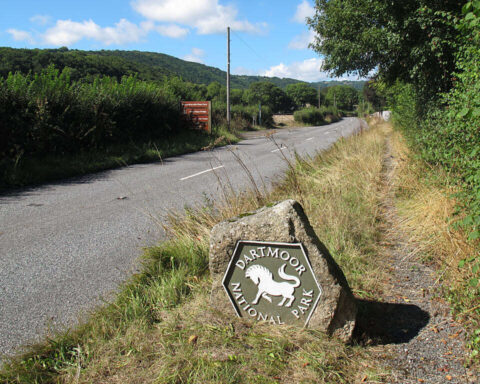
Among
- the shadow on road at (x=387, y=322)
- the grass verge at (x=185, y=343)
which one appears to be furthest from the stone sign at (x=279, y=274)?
the shadow on road at (x=387, y=322)

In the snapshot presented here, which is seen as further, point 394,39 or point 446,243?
point 394,39

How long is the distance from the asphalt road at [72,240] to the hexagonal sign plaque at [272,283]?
1.26 meters

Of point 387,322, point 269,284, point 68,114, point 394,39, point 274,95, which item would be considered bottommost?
point 387,322

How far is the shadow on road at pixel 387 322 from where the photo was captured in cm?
266

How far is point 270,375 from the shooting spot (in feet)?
7.38

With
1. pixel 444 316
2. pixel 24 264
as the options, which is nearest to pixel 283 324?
pixel 444 316

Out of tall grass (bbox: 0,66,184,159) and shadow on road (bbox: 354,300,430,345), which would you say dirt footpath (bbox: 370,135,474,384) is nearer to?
shadow on road (bbox: 354,300,430,345)

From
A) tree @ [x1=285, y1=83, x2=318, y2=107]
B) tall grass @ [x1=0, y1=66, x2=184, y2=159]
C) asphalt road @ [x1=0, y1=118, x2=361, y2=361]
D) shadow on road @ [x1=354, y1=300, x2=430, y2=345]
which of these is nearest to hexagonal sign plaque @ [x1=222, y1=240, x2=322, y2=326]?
shadow on road @ [x1=354, y1=300, x2=430, y2=345]

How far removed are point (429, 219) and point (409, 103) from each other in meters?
7.71

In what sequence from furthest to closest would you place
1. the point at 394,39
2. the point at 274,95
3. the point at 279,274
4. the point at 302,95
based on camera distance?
1. the point at 302,95
2. the point at 274,95
3. the point at 394,39
4. the point at 279,274

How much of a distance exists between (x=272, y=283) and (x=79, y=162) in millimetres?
9401

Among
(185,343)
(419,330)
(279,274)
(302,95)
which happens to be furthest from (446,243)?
(302,95)

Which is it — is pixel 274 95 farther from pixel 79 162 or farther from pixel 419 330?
pixel 419 330

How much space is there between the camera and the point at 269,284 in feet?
8.88
